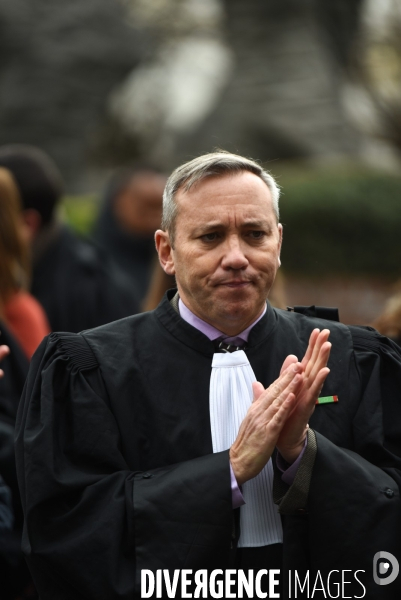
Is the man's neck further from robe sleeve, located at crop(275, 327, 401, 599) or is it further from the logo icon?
the logo icon

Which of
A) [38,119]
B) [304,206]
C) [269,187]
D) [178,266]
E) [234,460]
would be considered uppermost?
[38,119]

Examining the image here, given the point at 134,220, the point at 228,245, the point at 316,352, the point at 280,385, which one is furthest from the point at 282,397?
the point at 134,220

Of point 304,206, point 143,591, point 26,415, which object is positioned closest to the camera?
point 143,591

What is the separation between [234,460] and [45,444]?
0.55 metres

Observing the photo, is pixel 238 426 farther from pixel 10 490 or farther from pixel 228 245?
pixel 10 490

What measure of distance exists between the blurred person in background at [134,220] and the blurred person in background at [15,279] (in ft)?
7.43

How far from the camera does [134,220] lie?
7020mm

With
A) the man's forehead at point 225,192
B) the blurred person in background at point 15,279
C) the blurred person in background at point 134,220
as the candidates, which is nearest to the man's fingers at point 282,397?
the man's forehead at point 225,192

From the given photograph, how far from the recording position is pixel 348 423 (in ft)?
9.87

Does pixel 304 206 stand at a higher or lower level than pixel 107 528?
higher

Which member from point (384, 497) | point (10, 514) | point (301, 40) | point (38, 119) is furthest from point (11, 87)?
point (384, 497)

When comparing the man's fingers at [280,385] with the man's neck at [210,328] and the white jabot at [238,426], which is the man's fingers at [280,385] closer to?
the white jabot at [238,426]

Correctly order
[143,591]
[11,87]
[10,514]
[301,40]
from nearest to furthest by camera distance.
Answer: [143,591], [10,514], [11,87], [301,40]

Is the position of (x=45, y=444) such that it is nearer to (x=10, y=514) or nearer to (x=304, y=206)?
(x=10, y=514)
